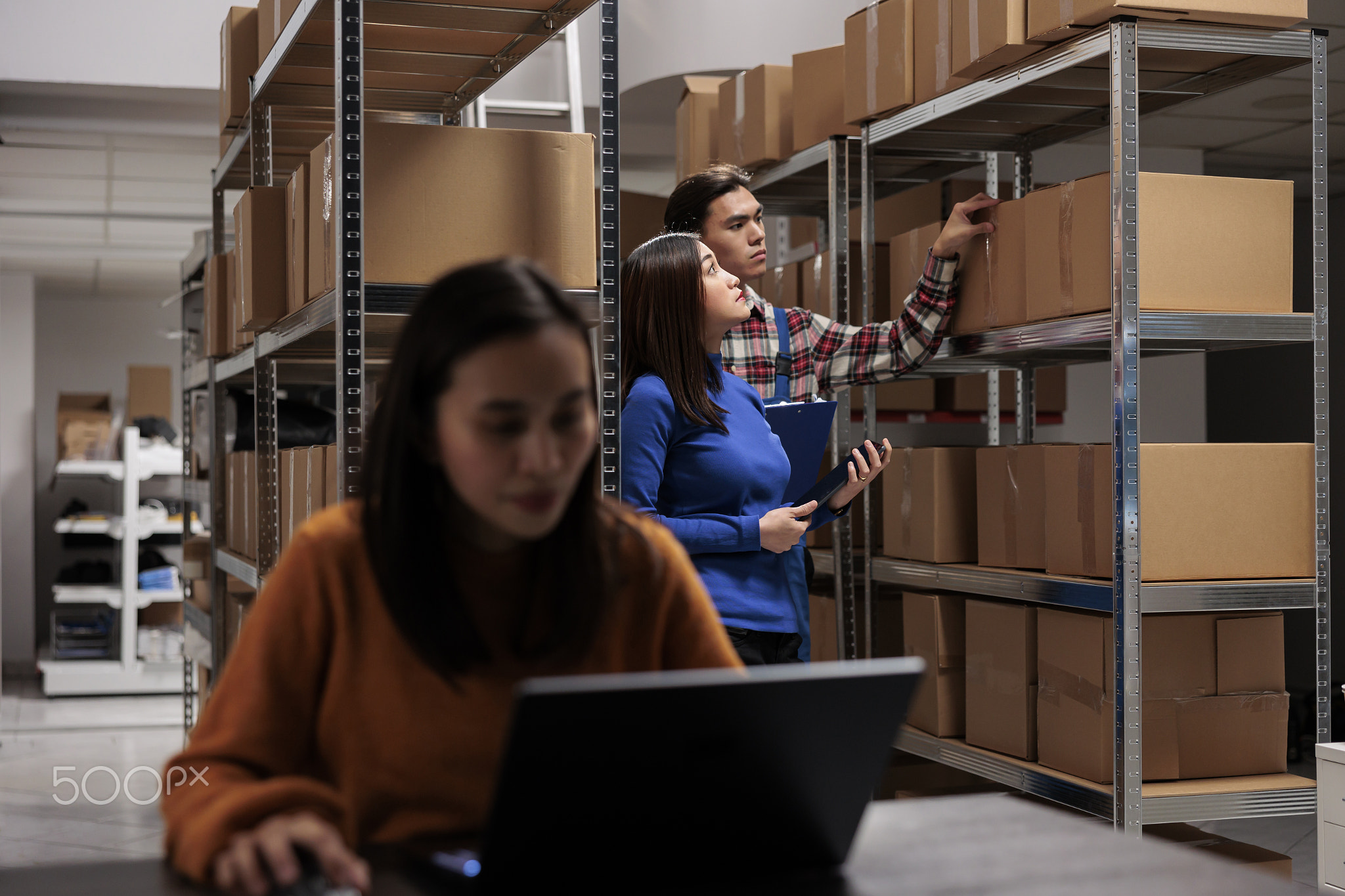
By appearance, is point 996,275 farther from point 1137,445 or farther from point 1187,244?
point 1137,445

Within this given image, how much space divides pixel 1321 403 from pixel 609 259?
154 centimetres

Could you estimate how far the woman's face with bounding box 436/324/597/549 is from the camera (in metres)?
0.99

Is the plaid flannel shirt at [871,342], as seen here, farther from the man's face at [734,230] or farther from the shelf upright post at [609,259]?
the shelf upright post at [609,259]

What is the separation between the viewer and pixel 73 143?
18.0ft

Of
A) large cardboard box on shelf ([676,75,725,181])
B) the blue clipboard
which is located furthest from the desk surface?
large cardboard box on shelf ([676,75,725,181])

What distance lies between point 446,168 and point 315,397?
11.5ft

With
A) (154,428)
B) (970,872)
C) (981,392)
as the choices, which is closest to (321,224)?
(970,872)

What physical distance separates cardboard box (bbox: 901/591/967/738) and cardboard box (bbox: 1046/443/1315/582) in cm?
56

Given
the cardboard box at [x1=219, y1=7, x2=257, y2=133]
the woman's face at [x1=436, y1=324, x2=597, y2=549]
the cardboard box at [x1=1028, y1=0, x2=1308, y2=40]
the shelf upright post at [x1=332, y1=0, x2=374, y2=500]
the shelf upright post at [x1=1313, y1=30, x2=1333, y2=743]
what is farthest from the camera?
the cardboard box at [x1=219, y1=7, x2=257, y2=133]

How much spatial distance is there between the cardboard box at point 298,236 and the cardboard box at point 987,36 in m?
1.48

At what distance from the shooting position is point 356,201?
2.09 meters

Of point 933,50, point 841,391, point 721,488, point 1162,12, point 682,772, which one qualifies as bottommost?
point 682,772

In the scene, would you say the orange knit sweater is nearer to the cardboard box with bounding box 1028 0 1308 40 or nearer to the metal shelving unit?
the metal shelving unit

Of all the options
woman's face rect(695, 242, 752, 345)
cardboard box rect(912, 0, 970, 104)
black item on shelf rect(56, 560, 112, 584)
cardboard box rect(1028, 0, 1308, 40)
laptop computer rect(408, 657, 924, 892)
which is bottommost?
black item on shelf rect(56, 560, 112, 584)
